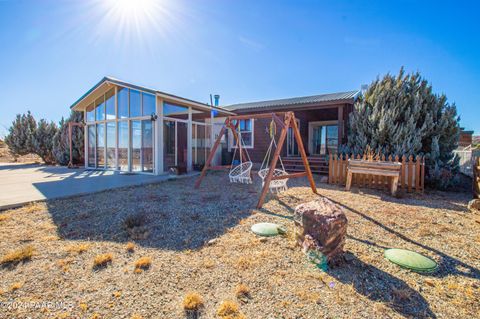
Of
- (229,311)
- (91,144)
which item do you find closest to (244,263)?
(229,311)

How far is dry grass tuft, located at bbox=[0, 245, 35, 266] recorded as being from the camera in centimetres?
246

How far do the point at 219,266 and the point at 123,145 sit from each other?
8972 mm

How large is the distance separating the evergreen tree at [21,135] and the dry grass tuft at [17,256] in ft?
51.5

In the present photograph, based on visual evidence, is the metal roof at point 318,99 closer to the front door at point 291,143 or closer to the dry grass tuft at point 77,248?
the front door at point 291,143

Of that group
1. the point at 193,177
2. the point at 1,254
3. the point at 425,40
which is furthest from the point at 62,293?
the point at 425,40

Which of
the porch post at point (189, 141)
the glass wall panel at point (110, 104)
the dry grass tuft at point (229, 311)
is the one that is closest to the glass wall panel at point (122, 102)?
the glass wall panel at point (110, 104)

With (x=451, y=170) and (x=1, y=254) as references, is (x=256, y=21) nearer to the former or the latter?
(x=451, y=170)

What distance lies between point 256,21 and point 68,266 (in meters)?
9.24

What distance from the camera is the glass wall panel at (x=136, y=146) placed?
9219mm

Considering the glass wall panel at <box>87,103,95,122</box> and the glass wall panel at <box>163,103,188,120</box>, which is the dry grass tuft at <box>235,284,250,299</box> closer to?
the glass wall panel at <box>163,103,188,120</box>

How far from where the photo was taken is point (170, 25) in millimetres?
7738

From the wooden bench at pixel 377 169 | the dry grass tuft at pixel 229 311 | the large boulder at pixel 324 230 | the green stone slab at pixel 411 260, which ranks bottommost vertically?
the dry grass tuft at pixel 229 311

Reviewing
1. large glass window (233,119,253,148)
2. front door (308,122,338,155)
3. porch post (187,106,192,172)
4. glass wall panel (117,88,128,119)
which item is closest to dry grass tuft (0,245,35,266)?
porch post (187,106,192,172)

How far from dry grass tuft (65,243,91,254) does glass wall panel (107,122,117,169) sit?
824 centimetres
